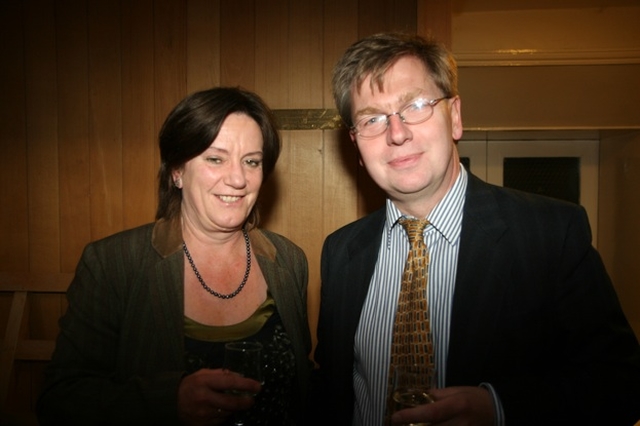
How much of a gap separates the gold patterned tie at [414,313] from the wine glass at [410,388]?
215 mm

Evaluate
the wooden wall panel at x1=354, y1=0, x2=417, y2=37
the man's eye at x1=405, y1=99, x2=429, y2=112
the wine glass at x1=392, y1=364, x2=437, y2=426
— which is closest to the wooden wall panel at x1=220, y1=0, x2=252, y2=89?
the wooden wall panel at x1=354, y1=0, x2=417, y2=37

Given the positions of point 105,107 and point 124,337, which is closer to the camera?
point 124,337

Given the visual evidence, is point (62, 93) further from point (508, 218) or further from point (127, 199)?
point (508, 218)

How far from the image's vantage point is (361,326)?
169 centimetres

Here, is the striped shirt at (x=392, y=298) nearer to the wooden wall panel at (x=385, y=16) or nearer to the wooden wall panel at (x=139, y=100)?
the wooden wall panel at (x=385, y=16)

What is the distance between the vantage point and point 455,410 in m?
1.21

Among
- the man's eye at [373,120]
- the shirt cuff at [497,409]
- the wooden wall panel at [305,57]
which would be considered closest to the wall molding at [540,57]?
the wooden wall panel at [305,57]

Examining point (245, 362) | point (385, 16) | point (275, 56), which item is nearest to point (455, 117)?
point (245, 362)

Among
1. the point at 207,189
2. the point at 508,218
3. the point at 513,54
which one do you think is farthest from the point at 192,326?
the point at 513,54

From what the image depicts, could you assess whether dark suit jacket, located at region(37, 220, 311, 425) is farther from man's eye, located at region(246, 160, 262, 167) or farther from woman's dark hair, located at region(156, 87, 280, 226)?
man's eye, located at region(246, 160, 262, 167)

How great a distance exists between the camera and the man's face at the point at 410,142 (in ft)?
4.94

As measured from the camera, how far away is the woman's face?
175 centimetres

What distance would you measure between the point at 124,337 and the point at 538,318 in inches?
52.4

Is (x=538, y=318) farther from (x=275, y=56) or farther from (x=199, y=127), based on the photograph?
(x=275, y=56)
